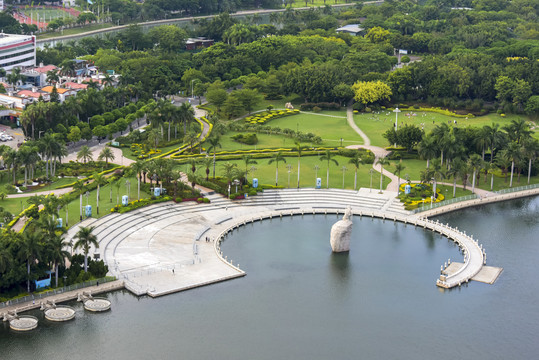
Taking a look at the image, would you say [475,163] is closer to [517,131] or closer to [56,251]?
[517,131]

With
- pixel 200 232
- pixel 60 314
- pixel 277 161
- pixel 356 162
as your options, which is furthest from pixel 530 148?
pixel 60 314

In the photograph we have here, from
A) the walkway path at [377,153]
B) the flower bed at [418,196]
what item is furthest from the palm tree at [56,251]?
the walkway path at [377,153]

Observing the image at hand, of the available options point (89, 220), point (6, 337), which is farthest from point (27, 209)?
point (6, 337)

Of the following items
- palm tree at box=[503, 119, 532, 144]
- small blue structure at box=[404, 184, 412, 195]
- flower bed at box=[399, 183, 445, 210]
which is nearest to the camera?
flower bed at box=[399, 183, 445, 210]

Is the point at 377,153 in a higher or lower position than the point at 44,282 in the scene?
higher

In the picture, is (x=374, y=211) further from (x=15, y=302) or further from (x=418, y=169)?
(x=15, y=302)

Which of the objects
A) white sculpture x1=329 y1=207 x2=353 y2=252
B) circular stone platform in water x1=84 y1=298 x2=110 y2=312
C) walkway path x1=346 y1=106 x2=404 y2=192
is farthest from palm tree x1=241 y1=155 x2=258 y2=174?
circular stone platform in water x1=84 y1=298 x2=110 y2=312

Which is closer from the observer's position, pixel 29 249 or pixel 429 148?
pixel 29 249

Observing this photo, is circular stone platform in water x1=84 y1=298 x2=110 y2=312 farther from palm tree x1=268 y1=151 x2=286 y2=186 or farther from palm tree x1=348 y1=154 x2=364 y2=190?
palm tree x1=348 y1=154 x2=364 y2=190

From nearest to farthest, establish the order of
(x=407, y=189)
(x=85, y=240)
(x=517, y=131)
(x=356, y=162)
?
(x=85, y=240) < (x=407, y=189) < (x=356, y=162) < (x=517, y=131)
